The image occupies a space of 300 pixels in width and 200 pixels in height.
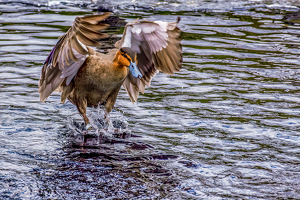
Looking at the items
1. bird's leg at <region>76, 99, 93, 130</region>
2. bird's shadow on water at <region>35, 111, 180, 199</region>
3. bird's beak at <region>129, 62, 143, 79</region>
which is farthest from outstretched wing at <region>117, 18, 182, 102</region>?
bird's shadow on water at <region>35, 111, 180, 199</region>

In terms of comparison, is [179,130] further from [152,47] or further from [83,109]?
[83,109]

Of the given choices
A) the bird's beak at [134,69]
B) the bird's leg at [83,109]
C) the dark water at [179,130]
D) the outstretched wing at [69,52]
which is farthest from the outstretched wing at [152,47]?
the bird's leg at [83,109]

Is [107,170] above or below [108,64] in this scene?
Result: below

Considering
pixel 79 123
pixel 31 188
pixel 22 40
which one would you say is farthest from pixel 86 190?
pixel 22 40

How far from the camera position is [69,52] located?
5.90 meters

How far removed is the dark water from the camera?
16.6ft

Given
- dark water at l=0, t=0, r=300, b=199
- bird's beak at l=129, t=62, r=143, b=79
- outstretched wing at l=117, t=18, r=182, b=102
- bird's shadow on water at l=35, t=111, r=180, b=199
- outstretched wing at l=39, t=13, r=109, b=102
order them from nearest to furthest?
bird's shadow on water at l=35, t=111, r=180, b=199
dark water at l=0, t=0, r=300, b=199
outstretched wing at l=39, t=13, r=109, b=102
bird's beak at l=129, t=62, r=143, b=79
outstretched wing at l=117, t=18, r=182, b=102

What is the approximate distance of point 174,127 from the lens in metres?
6.93

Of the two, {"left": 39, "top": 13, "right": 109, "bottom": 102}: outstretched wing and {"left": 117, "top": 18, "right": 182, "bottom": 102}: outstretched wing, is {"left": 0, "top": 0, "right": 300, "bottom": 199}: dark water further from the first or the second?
{"left": 39, "top": 13, "right": 109, "bottom": 102}: outstretched wing

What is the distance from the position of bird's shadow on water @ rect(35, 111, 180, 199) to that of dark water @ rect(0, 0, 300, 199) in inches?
0.5

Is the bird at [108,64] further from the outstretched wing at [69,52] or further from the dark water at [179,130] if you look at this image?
the dark water at [179,130]

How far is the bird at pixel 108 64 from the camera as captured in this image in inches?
257

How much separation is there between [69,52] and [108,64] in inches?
34.7

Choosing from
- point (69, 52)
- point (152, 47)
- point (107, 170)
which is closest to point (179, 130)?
point (152, 47)
